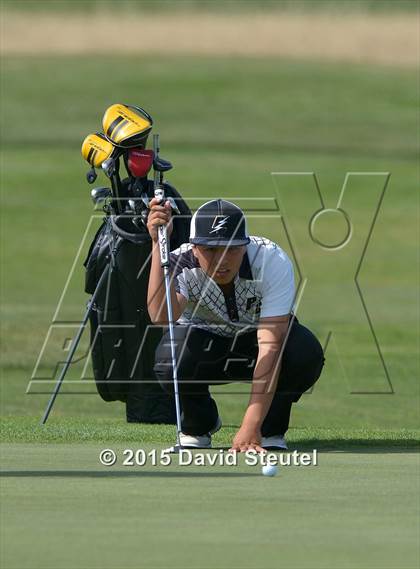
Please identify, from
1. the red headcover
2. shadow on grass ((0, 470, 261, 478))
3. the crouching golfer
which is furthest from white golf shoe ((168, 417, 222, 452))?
the red headcover

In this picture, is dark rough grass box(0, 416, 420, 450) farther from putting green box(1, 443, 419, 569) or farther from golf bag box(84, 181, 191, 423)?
putting green box(1, 443, 419, 569)

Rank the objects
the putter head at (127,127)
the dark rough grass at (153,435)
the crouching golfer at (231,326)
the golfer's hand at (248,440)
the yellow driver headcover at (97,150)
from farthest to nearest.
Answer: the yellow driver headcover at (97,150) → the putter head at (127,127) → the dark rough grass at (153,435) → the crouching golfer at (231,326) → the golfer's hand at (248,440)

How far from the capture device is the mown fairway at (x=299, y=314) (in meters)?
5.17

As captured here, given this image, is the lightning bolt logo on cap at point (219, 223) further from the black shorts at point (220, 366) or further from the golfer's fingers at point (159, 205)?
the black shorts at point (220, 366)

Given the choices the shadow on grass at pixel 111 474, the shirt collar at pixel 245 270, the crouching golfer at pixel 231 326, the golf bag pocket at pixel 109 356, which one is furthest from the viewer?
the golf bag pocket at pixel 109 356

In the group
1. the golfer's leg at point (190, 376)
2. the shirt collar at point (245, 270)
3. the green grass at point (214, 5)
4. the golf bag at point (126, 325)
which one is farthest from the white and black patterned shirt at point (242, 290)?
the green grass at point (214, 5)

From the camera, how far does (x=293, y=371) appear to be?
809 centimetres

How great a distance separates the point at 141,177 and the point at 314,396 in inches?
201

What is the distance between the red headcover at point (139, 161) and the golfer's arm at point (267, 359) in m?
2.02

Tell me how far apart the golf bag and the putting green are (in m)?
2.67

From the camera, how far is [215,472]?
667cm

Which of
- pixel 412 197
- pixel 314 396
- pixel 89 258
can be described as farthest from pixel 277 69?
pixel 89 258

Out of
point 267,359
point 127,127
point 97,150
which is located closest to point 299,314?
point 97,150

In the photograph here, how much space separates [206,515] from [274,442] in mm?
2591
